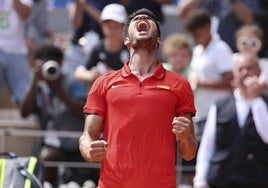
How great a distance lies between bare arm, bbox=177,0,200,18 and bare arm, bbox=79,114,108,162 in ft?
15.0

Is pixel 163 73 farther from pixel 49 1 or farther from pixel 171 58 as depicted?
pixel 49 1

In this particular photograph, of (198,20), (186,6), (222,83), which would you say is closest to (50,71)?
(198,20)

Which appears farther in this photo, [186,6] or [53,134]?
[186,6]

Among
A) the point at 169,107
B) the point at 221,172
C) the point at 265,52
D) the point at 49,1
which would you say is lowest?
the point at 221,172

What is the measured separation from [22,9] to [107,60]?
56.5 inches

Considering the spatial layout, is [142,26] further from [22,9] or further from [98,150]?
[22,9]

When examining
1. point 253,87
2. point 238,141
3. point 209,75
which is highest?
point 209,75

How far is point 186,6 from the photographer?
9328 mm

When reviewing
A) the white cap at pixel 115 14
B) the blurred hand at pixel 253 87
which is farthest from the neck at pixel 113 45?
the blurred hand at pixel 253 87

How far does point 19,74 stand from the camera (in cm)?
876

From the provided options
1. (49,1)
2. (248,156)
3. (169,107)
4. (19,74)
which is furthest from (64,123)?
(169,107)

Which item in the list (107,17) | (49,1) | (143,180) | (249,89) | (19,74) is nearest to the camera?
(143,180)

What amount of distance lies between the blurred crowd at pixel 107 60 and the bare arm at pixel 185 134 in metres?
2.20

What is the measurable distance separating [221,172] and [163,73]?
2268 mm
